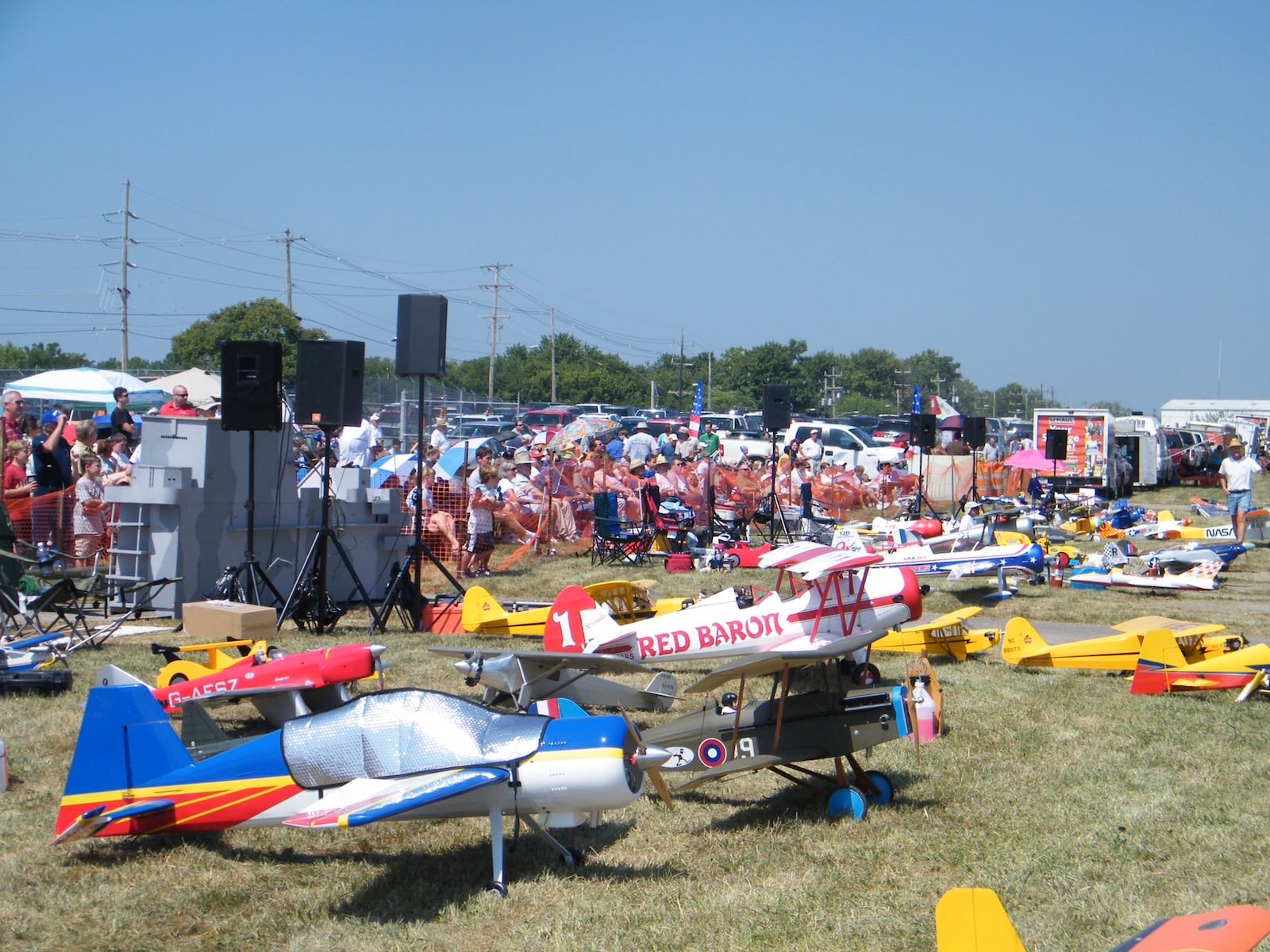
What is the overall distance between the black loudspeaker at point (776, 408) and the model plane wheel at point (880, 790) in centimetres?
1278

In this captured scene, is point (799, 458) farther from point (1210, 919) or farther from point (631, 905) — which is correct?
point (1210, 919)

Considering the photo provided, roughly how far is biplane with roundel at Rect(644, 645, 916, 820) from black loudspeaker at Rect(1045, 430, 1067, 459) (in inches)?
838

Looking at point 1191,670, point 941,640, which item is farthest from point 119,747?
point 1191,670

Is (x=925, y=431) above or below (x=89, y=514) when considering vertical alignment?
above

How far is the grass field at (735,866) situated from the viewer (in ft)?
15.0

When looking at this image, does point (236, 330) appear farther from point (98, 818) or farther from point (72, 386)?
point (98, 818)

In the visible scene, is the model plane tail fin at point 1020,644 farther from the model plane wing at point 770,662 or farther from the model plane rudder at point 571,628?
the model plane wing at point 770,662

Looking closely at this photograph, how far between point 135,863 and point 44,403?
25014 millimetres

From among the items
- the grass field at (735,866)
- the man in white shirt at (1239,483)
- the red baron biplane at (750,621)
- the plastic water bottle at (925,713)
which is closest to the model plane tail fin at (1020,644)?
the red baron biplane at (750,621)

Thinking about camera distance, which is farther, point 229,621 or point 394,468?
point 394,468

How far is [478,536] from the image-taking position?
1491 cm

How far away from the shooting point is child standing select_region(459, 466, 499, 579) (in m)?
14.9

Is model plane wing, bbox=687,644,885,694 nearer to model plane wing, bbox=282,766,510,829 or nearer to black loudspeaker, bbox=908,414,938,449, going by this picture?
model plane wing, bbox=282,766,510,829

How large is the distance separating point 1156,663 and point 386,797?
6651 mm
